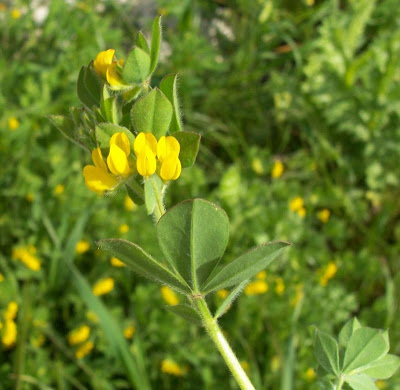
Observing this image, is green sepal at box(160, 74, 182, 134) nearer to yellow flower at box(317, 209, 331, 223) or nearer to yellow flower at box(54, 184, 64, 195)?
yellow flower at box(54, 184, 64, 195)

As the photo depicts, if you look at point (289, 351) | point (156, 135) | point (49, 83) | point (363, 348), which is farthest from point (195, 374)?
point (156, 135)

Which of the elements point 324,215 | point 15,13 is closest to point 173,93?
point 324,215

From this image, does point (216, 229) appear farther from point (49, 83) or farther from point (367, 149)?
point (367, 149)

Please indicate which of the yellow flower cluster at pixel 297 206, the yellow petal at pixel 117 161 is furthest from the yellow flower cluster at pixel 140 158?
the yellow flower cluster at pixel 297 206

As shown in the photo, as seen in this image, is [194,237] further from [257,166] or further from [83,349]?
[257,166]

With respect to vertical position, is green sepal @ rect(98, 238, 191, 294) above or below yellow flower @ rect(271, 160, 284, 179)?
above

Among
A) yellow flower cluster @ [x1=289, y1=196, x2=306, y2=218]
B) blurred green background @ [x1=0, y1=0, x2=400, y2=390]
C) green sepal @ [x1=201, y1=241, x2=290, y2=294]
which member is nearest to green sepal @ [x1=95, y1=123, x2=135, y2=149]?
green sepal @ [x1=201, y1=241, x2=290, y2=294]
